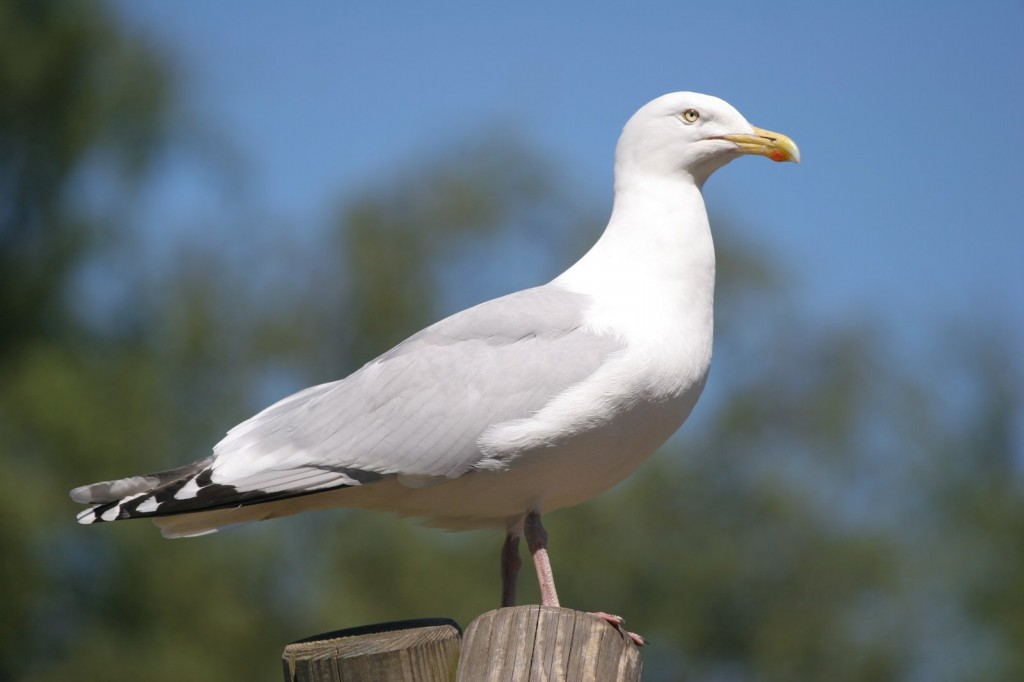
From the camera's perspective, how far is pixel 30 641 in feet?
45.1

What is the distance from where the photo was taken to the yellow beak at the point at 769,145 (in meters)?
4.79

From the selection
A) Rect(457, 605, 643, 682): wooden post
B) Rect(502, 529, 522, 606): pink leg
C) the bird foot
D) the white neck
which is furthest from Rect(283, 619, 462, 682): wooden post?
the white neck

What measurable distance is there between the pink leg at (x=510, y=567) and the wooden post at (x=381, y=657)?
1.03 m

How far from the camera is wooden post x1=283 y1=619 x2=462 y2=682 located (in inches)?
130

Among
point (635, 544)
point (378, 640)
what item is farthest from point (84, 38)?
point (378, 640)

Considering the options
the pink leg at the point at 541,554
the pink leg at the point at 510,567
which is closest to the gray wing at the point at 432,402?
the pink leg at the point at 541,554

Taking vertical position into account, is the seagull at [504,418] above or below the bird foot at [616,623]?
above

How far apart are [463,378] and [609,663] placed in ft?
4.43

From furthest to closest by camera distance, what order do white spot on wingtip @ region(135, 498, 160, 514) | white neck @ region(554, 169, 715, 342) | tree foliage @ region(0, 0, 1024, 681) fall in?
1. tree foliage @ region(0, 0, 1024, 681)
2. white neck @ region(554, 169, 715, 342)
3. white spot on wingtip @ region(135, 498, 160, 514)

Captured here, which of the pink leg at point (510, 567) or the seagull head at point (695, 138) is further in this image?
the seagull head at point (695, 138)

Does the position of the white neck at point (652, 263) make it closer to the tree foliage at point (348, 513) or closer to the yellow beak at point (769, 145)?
the yellow beak at point (769, 145)

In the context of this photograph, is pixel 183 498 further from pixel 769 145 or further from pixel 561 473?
pixel 769 145

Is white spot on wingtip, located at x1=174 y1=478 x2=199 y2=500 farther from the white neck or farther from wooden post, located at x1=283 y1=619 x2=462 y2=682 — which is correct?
the white neck

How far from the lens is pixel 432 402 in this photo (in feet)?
14.1
